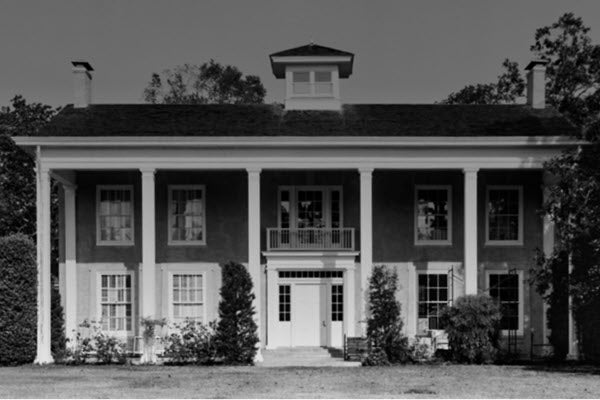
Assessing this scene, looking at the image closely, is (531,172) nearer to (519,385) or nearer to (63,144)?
(519,385)

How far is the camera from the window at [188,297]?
2920cm

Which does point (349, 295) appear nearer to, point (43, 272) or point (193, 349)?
point (193, 349)

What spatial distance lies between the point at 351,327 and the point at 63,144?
33.4 feet

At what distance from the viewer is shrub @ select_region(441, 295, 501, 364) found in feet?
83.3

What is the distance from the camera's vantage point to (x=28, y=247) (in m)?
26.0

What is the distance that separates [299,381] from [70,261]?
11.2 m

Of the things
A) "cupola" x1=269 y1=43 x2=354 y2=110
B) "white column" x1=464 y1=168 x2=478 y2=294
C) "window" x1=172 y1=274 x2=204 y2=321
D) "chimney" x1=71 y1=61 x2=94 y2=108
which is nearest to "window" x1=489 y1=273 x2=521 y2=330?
"white column" x1=464 y1=168 x2=478 y2=294

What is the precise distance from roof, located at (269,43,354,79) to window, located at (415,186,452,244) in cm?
503

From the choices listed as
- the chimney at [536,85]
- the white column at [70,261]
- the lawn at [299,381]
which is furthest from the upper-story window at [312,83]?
the lawn at [299,381]

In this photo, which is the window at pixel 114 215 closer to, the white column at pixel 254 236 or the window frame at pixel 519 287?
the white column at pixel 254 236

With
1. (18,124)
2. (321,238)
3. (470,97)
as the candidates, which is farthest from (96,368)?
(470,97)

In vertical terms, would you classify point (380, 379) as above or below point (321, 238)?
below

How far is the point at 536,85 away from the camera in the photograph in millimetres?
31375

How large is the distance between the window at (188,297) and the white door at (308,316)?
3071 mm
